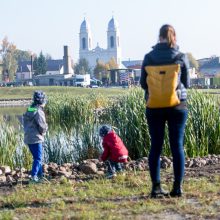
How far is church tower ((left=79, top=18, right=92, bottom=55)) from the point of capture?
522ft

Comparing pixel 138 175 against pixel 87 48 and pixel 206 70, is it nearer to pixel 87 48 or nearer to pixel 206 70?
pixel 206 70

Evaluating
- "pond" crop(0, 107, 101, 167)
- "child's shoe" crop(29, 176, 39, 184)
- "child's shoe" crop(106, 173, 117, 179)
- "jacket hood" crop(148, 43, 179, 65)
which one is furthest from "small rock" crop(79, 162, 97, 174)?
"pond" crop(0, 107, 101, 167)

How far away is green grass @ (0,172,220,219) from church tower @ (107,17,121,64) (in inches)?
5703

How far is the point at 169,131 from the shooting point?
646 centimetres

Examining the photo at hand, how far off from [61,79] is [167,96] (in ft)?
300

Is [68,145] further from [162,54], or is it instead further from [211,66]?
[211,66]

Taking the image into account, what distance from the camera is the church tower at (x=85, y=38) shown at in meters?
159

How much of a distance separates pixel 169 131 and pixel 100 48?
15895 centimetres

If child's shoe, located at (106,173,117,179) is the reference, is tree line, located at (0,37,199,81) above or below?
above

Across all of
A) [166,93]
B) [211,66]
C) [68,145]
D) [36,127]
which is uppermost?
[211,66]

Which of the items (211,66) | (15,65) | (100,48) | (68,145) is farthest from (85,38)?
(68,145)

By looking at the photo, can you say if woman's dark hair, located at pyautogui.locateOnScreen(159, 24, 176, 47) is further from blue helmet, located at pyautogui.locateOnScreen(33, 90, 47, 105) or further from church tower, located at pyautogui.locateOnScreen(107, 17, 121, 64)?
church tower, located at pyautogui.locateOnScreen(107, 17, 121, 64)

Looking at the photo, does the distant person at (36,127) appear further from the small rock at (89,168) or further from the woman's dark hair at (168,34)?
the woman's dark hair at (168,34)

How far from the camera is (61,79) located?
9725cm
